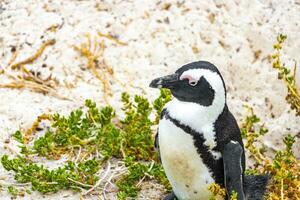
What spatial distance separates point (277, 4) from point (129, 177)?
2.04 metres

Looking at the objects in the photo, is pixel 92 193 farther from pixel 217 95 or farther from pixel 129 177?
pixel 217 95

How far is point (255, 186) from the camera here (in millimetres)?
3600

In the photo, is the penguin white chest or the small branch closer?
the penguin white chest

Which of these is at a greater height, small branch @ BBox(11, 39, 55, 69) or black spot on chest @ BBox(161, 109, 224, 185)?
black spot on chest @ BBox(161, 109, 224, 185)

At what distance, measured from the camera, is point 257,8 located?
5.31 meters

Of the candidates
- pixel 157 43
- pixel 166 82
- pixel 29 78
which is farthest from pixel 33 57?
pixel 166 82

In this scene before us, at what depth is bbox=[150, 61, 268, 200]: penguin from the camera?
128 inches

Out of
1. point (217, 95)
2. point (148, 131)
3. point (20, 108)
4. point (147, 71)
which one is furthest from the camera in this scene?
point (147, 71)

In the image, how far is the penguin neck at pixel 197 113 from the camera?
323 centimetres

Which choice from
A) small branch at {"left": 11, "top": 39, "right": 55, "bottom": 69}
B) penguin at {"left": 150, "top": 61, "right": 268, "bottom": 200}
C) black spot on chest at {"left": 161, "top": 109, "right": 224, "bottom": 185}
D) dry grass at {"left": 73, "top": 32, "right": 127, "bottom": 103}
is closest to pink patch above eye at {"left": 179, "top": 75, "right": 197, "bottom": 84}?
penguin at {"left": 150, "top": 61, "right": 268, "bottom": 200}

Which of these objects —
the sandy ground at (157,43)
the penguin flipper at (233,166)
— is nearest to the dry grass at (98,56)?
the sandy ground at (157,43)

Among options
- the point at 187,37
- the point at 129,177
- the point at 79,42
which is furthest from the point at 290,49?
the point at 129,177

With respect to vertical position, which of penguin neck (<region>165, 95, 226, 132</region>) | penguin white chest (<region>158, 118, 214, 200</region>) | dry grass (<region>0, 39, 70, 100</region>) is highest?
penguin neck (<region>165, 95, 226, 132</region>)

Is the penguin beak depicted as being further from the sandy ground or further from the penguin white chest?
the sandy ground
